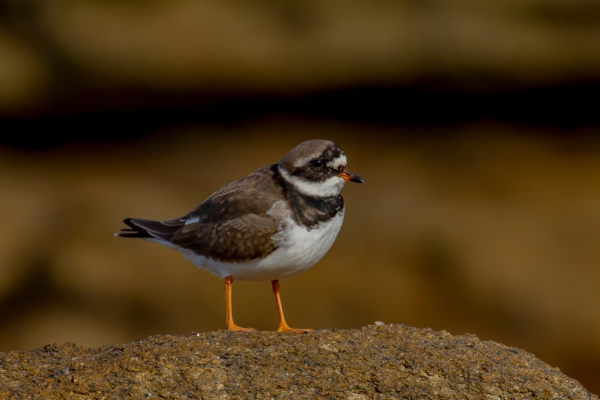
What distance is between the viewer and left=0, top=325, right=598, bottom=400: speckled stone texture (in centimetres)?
538

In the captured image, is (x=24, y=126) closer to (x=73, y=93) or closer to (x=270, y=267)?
(x=73, y=93)

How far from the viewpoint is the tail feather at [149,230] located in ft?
28.3

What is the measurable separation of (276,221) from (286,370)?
2.30 meters

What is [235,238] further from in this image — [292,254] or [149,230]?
[149,230]

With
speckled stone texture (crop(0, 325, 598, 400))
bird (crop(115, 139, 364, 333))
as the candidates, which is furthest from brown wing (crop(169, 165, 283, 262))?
speckled stone texture (crop(0, 325, 598, 400))

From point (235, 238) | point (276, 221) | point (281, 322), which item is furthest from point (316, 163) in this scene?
point (281, 322)

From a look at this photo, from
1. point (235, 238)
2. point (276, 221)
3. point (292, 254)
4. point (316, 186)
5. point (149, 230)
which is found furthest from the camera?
point (149, 230)

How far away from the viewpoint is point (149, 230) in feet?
28.7

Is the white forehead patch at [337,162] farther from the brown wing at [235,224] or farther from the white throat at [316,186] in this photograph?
the brown wing at [235,224]

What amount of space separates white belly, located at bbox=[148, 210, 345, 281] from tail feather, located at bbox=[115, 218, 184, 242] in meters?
0.95

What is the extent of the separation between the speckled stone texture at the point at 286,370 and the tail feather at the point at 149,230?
7.71ft

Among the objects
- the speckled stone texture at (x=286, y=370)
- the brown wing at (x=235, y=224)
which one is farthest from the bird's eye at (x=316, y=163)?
the speckled stone texture at (x=286, y=370)

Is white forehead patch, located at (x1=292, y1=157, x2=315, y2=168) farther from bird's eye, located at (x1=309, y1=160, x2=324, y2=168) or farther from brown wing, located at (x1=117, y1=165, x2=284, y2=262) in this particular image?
brown wing, located at (x1=117, y1=165, x2=284, y2=262)

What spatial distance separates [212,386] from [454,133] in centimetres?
955
